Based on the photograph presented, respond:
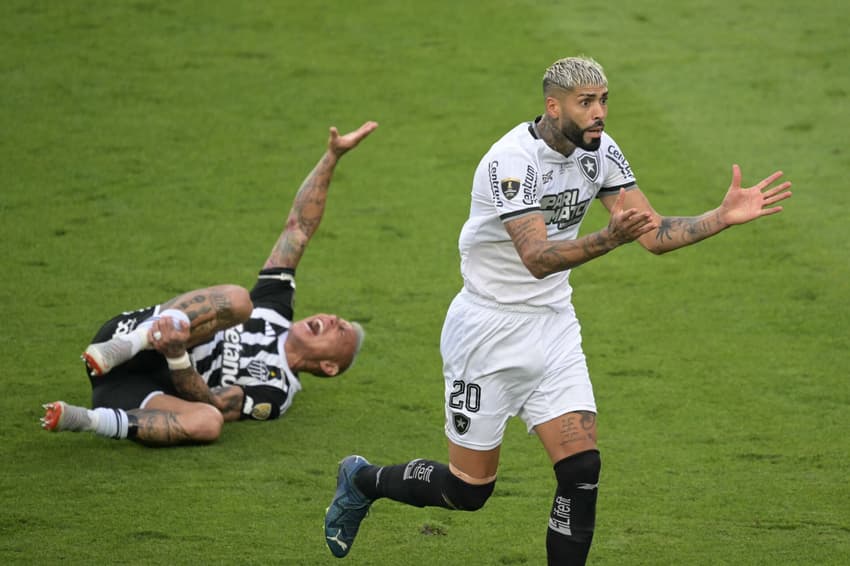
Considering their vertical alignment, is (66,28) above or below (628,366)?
above

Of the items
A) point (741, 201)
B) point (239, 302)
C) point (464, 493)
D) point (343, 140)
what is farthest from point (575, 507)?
point (343, 140)

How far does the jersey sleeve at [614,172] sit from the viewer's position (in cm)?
585

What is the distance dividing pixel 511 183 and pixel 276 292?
9.65 ft

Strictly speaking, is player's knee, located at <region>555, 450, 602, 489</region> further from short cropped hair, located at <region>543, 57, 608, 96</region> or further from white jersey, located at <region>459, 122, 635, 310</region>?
short cropped hair, located at <region>543, 57, 608, 96</region>

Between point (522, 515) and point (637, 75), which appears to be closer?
point (522, 515)

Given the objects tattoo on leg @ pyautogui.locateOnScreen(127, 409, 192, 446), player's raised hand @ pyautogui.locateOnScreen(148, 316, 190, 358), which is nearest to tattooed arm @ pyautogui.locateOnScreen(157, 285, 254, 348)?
player's raised hand @ pyautogui.locateOnScreen(148, 316, 190, 358)

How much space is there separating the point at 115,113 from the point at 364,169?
104 inches

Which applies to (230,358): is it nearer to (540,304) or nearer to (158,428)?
(158,428)

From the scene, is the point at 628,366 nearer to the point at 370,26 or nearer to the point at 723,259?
the point at 723,259

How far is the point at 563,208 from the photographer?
564 cm

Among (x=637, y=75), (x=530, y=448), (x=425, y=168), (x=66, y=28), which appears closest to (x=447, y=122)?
(x=425, y=168)

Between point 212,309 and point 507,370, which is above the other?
point 507,370

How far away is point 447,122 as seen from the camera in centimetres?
1287

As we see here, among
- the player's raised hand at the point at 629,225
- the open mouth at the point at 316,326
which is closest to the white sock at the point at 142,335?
the open mouth at the point at 316,326
